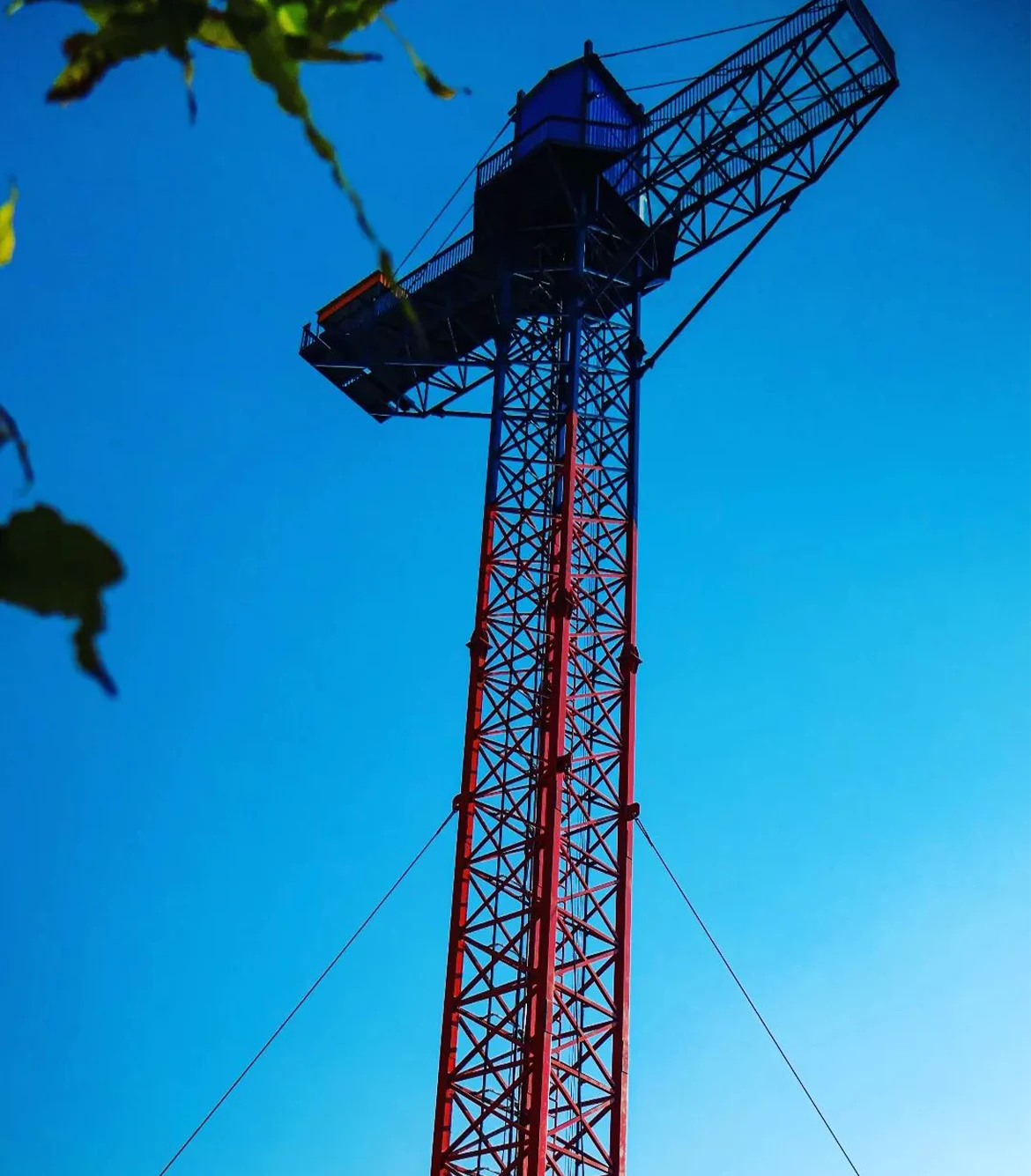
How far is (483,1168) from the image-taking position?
16.0 meters

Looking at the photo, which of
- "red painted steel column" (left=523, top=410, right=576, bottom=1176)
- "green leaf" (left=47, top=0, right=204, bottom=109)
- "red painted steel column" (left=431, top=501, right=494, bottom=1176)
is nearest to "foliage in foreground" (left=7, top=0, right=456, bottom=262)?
"green leaf" (left=47, top=0, right=204, bottom=109)

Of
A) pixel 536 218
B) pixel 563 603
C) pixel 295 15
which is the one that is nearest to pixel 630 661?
pixel 563 603

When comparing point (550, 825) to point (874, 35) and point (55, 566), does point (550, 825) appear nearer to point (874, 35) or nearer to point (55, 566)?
point (874, 35)

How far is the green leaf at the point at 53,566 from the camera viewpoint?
1.10 m

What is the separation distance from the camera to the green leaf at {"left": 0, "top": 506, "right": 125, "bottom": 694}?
1.10 metres

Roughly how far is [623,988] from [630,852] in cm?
165

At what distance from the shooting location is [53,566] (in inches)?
43.4

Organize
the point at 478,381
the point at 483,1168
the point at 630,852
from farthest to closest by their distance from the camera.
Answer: the point at 478,381, the point at 630,852, the point at 483,1168

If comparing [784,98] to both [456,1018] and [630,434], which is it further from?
[456,1018]

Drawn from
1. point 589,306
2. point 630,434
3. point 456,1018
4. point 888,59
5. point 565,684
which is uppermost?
point 888,59

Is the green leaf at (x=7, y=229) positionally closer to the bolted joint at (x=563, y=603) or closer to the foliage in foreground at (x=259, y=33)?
the foliage in foreground at (x=259, y=33)

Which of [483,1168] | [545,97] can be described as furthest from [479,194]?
[483,1168]

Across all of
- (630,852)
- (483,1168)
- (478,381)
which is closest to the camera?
(483,1168)

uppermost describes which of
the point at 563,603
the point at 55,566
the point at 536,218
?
the point at 536,218
